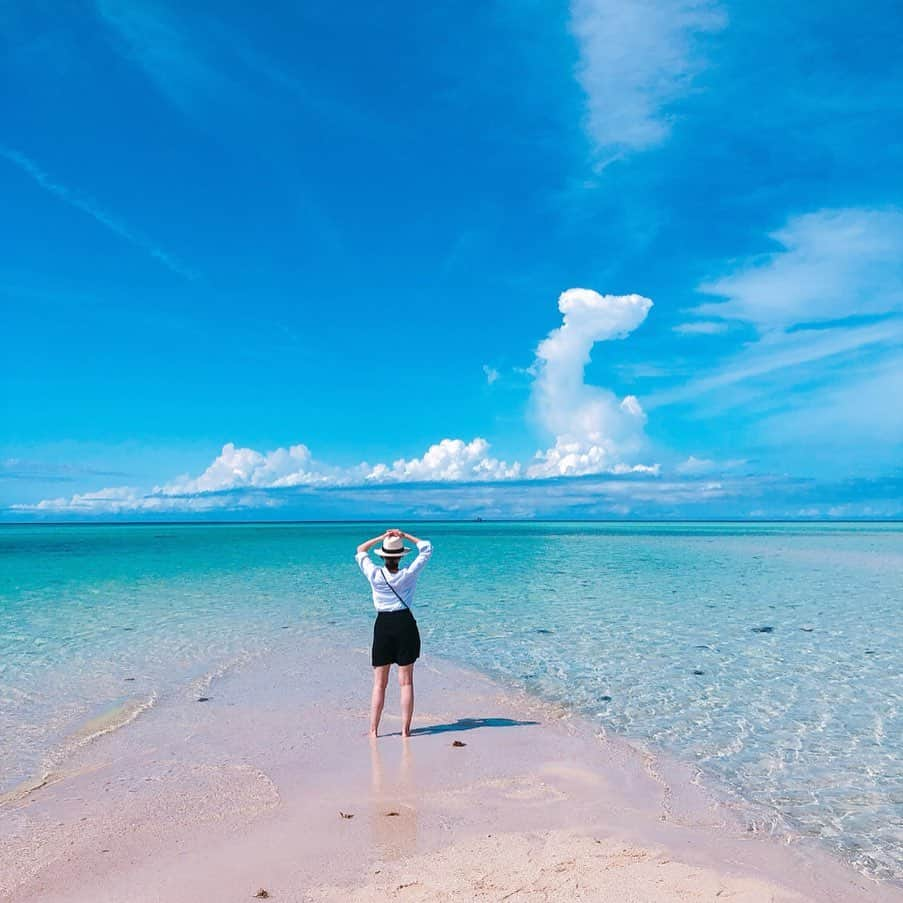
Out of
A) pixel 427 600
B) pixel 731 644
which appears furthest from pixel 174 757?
pixel 427 600

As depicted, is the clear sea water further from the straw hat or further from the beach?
the straw hat

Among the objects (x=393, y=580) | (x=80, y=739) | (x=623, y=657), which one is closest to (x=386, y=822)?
(x=393, y=580)

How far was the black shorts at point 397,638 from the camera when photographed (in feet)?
27.9

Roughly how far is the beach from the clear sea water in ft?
2.44

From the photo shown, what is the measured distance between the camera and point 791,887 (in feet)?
17.7

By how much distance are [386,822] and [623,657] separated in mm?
8660

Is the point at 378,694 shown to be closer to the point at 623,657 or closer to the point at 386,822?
the point at 386,822

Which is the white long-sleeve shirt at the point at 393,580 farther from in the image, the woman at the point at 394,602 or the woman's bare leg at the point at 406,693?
the woman's bare leg at the point at 406,693

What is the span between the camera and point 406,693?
8.86 metres

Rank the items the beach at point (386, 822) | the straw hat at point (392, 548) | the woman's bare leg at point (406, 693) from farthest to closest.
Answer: the woman's bare leg at point (406, 693)
the straw hat at point (392, 548)
the beach at point (386, 822)

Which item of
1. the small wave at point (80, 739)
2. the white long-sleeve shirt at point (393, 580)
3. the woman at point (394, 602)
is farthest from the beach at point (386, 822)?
the white long-sleeve shirt at point (393, 580)

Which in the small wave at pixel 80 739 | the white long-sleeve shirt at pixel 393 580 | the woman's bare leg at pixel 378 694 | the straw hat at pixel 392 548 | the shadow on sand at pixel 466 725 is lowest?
the shadow on sand at pixel 466 725

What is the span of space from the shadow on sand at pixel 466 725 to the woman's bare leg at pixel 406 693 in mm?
302

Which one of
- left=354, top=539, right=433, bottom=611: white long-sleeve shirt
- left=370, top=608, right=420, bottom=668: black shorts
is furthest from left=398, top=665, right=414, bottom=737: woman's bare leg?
left=354, top=539, right=433, bottom=611: white long-sleeve shirt
